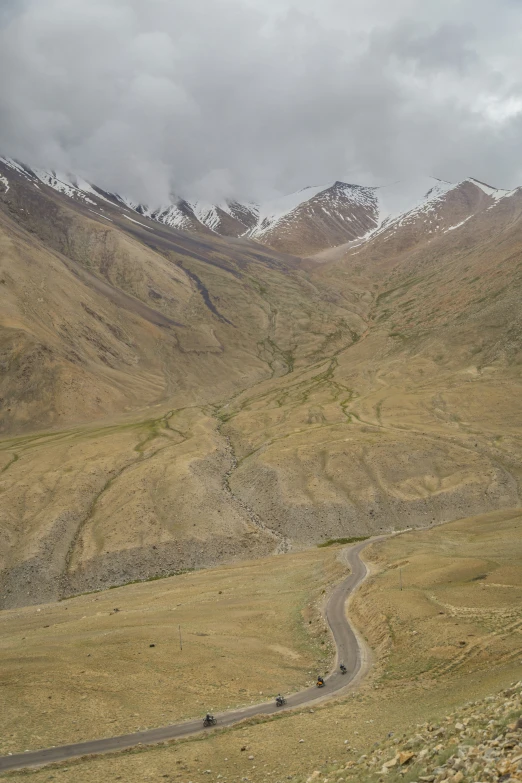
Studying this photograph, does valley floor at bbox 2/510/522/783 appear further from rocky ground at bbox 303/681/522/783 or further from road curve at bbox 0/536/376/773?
rocky ground at bbox 303/681/522/783

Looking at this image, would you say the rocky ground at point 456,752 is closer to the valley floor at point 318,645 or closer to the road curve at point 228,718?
the valley floor at point 318,645

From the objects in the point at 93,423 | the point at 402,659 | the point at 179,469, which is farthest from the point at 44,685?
the point at 93,423

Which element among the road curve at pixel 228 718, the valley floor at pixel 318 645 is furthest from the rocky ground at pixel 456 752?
the road curve at pixel 228 718

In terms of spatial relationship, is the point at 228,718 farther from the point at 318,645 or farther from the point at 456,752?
the point at 456,752

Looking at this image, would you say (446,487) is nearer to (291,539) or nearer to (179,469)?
(291,539)

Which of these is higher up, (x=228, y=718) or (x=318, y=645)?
(x=228, y=718)

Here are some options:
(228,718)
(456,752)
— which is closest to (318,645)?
(228,718)
